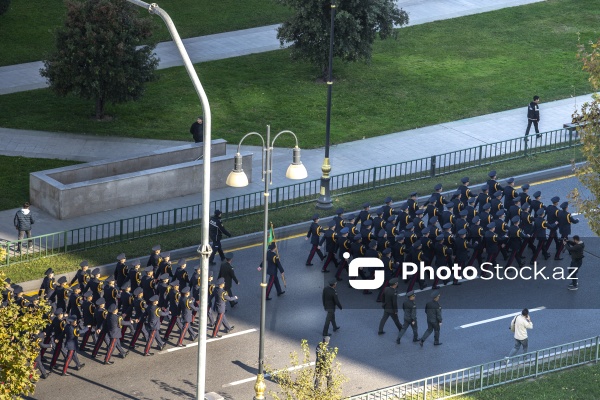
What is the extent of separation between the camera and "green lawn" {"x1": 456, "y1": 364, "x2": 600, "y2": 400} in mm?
23844

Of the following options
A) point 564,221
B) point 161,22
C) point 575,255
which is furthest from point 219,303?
point 161,22

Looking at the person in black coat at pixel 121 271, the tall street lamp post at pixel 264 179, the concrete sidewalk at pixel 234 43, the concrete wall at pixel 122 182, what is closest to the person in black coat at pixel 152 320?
the person in black coat at pixel 121 271

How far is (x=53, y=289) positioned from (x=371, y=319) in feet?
22.1

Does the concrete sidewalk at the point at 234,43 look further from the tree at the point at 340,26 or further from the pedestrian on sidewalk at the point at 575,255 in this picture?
the pedestrian on sidewalk at the point at 575,255

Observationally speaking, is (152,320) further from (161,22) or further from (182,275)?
(161,22)

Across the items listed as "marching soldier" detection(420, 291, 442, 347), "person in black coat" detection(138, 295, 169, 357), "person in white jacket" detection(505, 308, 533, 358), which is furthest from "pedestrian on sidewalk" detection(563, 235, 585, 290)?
"person in black coat" detection(138, 295, 169, 357)

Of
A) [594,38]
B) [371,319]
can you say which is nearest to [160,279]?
[371,319]

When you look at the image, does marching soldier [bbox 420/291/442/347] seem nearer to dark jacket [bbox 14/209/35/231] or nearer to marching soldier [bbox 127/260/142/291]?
marching soldier [bbox 127/260/142/291]

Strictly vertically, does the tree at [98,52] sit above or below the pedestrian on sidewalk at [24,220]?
above

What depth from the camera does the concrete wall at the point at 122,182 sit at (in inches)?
1234

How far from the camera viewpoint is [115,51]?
117 ft

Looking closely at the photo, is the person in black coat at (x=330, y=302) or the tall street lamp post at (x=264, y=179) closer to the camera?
the tall street lamp post at (x=264, y=179)

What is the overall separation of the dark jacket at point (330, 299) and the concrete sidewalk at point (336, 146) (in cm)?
743

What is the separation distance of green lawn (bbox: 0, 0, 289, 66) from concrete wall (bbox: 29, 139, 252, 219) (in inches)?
461
